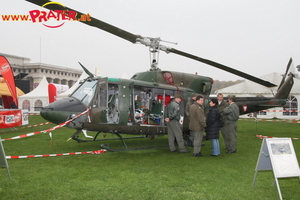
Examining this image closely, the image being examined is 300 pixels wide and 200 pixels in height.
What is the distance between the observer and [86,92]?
7.22 metres

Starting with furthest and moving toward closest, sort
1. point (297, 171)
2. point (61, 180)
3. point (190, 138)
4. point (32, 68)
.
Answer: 1. point (32, 68)
2. point (190, 138)
3. point (61, 180)
4. point (297, 171)

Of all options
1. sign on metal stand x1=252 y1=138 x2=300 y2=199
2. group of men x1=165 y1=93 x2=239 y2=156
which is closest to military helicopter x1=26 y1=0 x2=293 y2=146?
group of men x1=165 y1=93 x2=239 y2=156

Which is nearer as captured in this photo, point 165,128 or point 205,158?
point 205,158

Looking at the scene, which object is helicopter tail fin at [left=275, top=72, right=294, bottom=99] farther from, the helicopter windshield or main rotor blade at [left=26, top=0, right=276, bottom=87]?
the helicopter windshield

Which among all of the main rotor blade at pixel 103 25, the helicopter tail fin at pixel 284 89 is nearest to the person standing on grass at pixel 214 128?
the main rotor blade at pixel 103 25

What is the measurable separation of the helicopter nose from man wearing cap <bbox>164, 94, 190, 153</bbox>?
2.44 meters

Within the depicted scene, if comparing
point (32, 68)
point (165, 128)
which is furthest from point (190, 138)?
point (32, 68)

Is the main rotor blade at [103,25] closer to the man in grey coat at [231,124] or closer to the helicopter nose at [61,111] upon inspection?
the helicopter nose at [61,111]

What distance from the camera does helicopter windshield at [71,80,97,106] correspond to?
23.3 ft

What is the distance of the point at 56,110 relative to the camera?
265 inches

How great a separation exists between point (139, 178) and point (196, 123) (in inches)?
113

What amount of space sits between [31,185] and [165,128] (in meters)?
4.43

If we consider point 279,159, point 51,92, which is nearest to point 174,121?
point 279,159

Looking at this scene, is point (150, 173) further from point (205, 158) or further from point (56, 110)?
point (56, 110)
